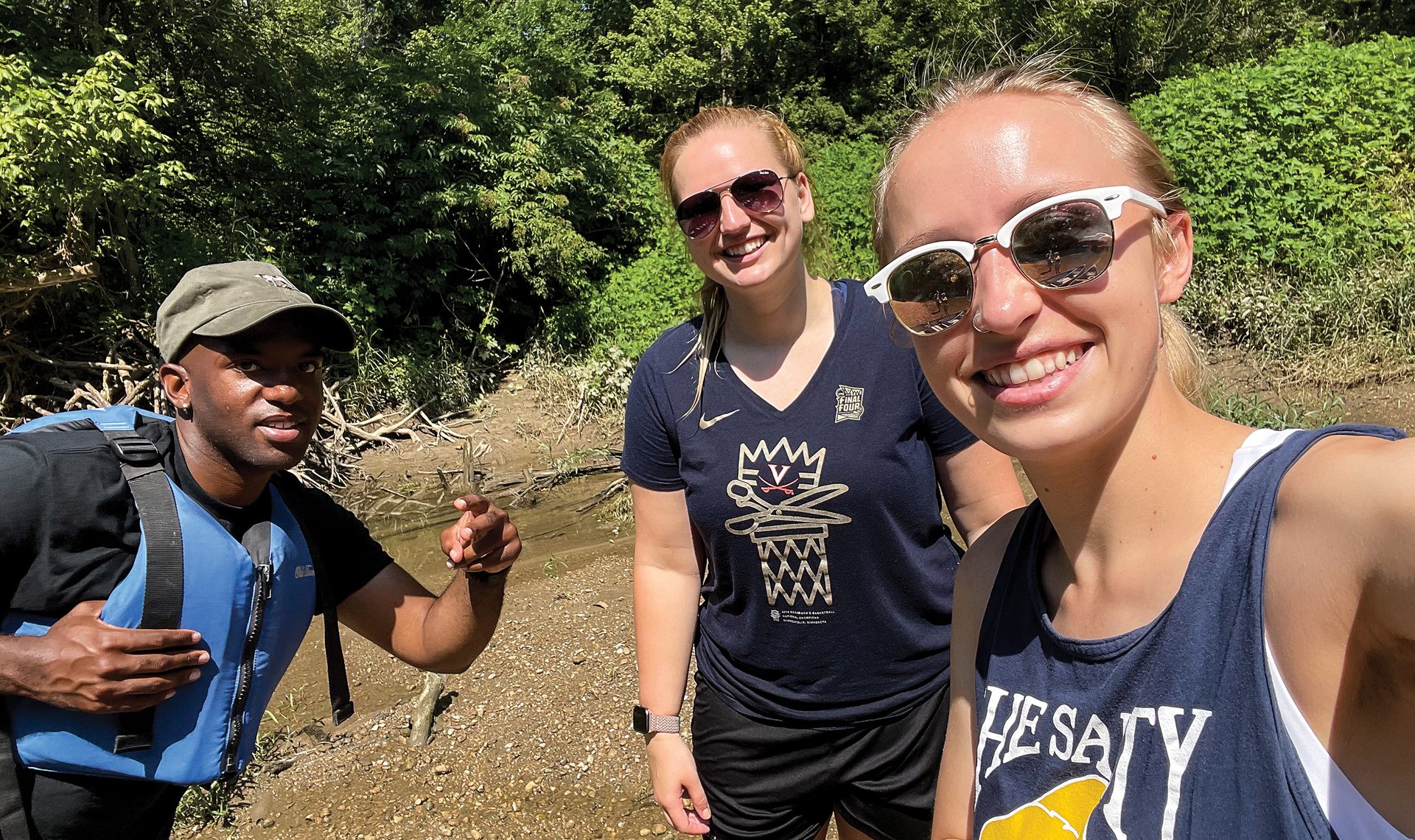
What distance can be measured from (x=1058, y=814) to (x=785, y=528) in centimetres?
99

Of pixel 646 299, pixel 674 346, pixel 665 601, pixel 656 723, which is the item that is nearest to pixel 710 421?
pixel 674 346

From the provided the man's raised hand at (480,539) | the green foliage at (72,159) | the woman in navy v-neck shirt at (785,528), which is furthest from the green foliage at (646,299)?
the man's raised hand at (480,539)

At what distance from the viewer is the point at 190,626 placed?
195 centimetres

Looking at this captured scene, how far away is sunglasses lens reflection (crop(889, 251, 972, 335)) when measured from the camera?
1126 millimetres

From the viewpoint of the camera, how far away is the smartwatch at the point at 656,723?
2.19 metres

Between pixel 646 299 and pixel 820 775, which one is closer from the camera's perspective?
pixel 820 775

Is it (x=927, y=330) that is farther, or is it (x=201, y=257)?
(x=201, y=257)

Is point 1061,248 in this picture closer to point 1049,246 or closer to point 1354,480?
point 1049,246

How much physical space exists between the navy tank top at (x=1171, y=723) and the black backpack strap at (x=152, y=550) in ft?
5.21

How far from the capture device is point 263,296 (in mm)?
2047

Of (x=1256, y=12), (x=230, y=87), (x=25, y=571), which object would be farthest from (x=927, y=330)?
(x=1256, y=12)

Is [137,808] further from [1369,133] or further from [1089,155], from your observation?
[1369,133]

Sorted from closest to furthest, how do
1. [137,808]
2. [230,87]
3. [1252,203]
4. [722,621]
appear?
[137,808]
[722,621]
[1252,203]
[230,87]

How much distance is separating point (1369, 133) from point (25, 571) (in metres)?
10.4
